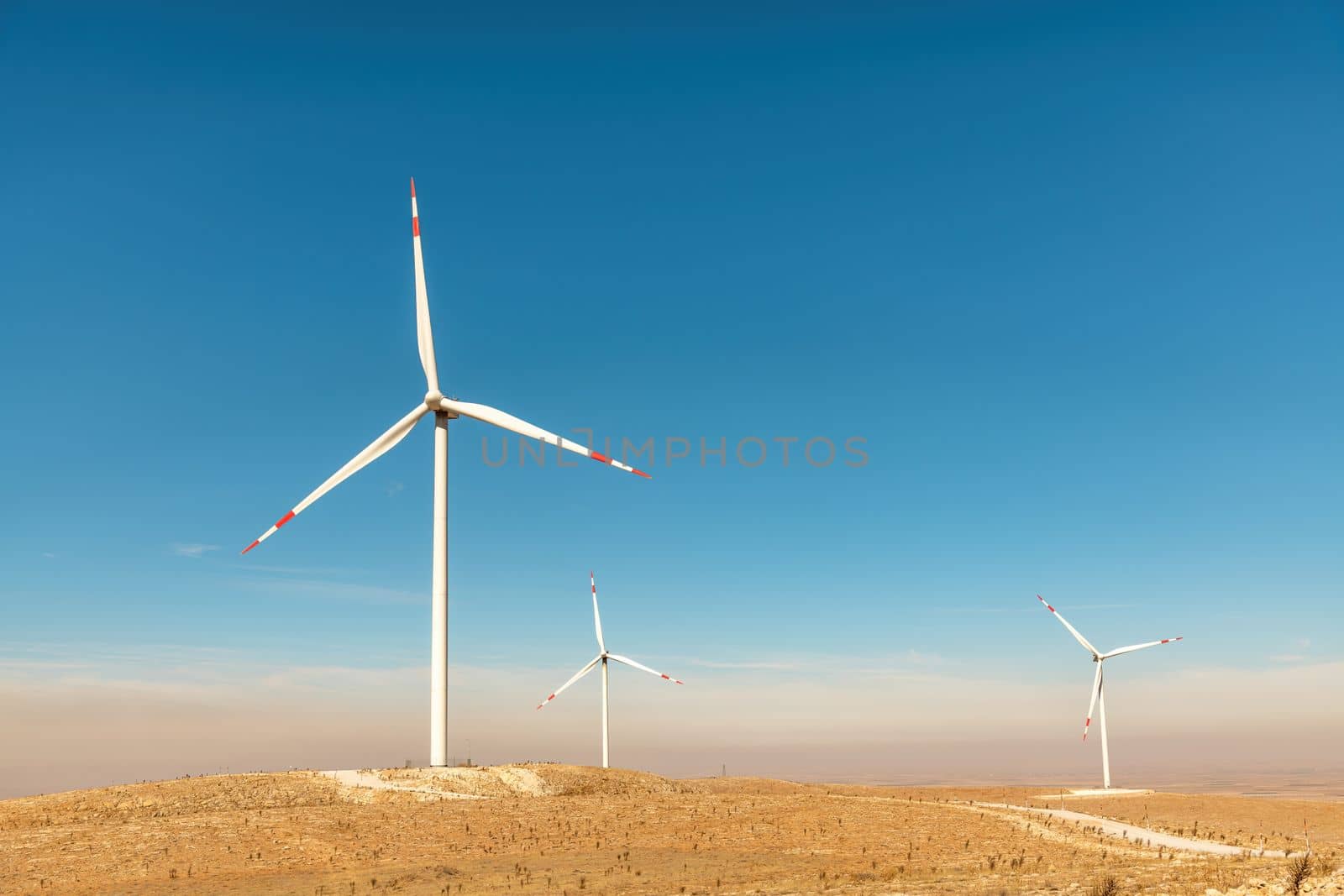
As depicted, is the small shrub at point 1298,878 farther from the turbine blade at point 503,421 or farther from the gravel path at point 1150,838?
the turbine blade at point 503,421

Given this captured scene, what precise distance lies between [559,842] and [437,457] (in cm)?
2962

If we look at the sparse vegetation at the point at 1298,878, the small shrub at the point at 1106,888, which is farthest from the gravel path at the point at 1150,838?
the small shrub at the point at 1106,888

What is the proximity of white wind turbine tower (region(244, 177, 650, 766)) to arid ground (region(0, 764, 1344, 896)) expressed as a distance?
4405 mm

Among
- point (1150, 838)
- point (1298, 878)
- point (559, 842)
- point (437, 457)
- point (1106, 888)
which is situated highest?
point (437, 457)

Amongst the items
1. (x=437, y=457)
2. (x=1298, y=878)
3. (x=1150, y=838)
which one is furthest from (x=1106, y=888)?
(x=437, y=457)

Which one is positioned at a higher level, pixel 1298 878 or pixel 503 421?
pixel 503 421

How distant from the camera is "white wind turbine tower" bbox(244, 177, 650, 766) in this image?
60.1 metres

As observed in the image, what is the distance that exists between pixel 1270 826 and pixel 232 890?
5370 cm

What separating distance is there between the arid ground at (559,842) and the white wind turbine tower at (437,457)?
14.5 feet

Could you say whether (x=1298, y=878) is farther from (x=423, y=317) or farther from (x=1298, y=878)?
(x=423, y=317)

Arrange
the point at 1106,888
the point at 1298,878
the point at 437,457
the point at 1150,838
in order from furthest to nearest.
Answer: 1. the point at 437,457
2. the point at 1150,838
3. the point at 1106,888
4. the point at 1298,878

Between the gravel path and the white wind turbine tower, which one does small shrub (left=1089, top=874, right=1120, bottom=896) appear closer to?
the gravel path

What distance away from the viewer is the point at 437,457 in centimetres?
6512

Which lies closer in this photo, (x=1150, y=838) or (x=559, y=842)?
(x=559, y=842)
